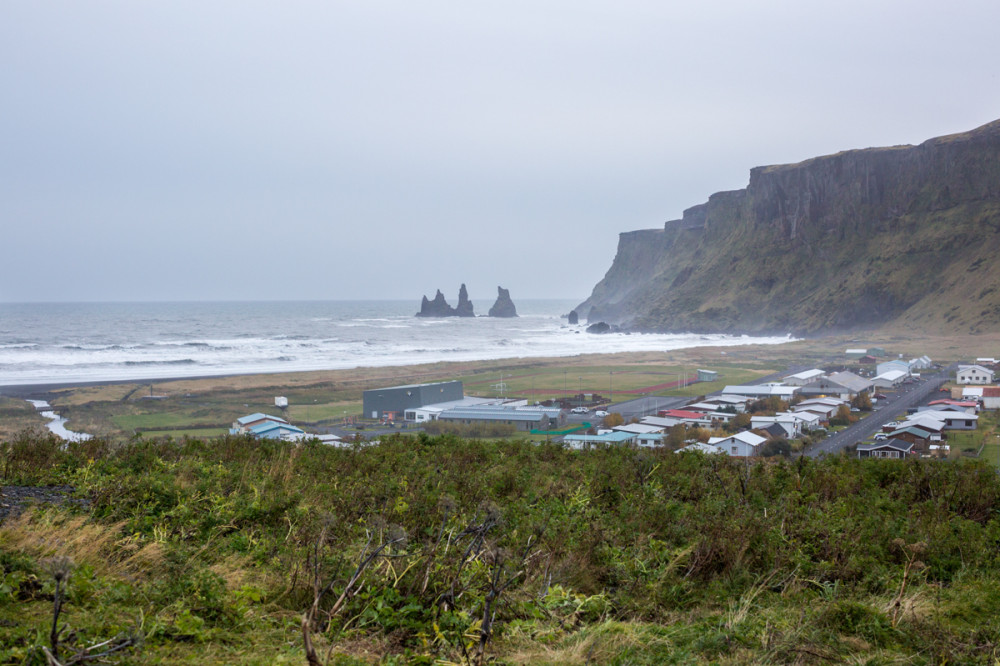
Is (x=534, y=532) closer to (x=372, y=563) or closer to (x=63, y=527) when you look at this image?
(x=372, y=563)

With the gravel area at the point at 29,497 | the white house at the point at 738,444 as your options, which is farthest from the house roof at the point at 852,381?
the gravel area at the point at 29,497

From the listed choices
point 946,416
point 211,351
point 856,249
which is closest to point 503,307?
point 856,249

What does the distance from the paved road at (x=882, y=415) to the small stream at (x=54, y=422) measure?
21.6 metres

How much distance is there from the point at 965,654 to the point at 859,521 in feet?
8.56

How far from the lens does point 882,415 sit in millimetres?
26125

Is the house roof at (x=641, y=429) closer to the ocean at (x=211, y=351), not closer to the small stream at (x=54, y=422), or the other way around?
the small stream at (x=54, y=422)

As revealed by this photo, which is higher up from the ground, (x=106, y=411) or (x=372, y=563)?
(x=372, y=563)

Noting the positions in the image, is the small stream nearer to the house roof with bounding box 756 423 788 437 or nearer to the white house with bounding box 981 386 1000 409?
the house roof with bounding box 756 423 788 437

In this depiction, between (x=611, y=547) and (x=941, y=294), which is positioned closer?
(x=611, y=547)

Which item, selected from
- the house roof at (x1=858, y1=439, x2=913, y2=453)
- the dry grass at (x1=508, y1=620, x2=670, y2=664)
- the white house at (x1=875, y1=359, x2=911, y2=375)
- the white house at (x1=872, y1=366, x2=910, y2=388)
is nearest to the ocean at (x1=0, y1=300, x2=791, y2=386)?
the white house at (x1=875, y1=359, x2=911, y2=375)

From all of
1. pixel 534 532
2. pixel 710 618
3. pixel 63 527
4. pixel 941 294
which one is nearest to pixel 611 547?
pixel 534 532

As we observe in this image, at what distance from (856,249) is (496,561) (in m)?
111

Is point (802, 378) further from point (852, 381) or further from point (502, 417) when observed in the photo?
point (502, 417)

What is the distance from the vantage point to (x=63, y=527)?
4.97 meters
